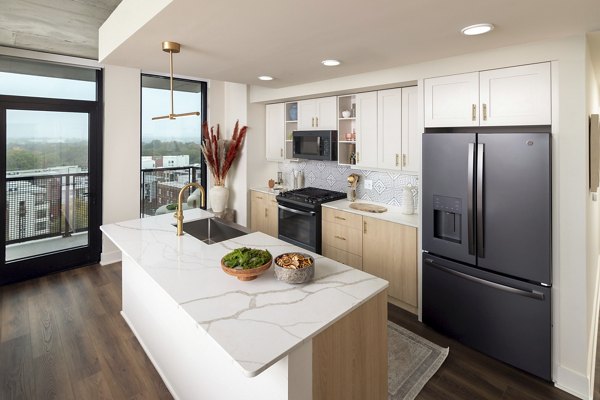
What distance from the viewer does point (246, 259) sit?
1852 millimetres

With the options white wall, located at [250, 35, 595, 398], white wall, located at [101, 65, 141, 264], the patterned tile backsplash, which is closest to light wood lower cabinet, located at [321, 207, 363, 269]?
the patterned tile backsplash

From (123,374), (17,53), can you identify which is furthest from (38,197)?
(123,374)

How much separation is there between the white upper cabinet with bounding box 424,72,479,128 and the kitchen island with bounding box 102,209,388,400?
5.20 ft

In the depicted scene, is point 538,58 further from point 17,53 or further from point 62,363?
point 17,53

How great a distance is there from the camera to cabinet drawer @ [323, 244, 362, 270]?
3631mm

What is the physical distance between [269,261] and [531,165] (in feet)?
6.03

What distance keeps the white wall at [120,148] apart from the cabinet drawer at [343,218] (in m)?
2.66

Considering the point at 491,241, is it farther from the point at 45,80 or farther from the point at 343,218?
the point at 45,80

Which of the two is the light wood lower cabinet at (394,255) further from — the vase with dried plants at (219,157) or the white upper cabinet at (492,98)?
the vase with dried plants at (219,157)

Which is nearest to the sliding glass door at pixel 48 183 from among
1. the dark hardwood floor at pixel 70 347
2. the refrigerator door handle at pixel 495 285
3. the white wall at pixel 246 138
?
the dark hardwood floor at pixel 70 347

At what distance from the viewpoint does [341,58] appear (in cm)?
278

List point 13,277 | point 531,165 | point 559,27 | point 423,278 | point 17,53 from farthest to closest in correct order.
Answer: point 13,277 → point 17,53 → point 423,278 → point 531,165 → point 559,27

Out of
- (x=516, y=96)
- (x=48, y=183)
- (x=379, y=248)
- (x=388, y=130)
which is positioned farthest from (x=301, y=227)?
(x=48, y=183)

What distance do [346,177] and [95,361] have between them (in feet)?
10.3
